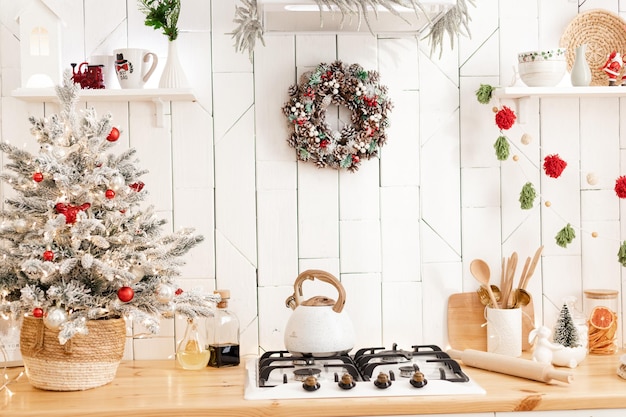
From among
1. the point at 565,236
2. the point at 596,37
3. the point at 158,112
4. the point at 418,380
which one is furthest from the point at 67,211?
the point at 596,37

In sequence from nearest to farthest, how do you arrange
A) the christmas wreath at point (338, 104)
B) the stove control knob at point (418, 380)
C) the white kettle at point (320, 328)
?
the stove control knob at point (418, 380), the white kettle at point (320, 328), the christmas wreath at point (338, 104)

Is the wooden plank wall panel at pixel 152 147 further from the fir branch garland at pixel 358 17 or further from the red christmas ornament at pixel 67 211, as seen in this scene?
the red christmas ornament at pixel 67 211

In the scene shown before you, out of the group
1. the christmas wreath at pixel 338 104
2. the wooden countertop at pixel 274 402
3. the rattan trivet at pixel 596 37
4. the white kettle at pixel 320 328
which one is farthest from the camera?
the rattan trivet at pixel 596 37

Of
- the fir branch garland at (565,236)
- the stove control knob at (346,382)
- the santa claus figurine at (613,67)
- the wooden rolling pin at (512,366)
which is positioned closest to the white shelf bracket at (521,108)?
the santa claus figurine at (613,67)

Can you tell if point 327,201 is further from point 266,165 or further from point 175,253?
point 175,253

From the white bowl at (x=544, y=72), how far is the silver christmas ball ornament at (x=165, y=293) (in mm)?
1267

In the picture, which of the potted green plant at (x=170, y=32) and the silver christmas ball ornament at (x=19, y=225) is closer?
the silver christmas ball ornament at (x=19, y=225)

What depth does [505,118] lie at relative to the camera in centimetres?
240

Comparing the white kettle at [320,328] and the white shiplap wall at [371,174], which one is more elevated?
the white shiplap wall at [371,174]

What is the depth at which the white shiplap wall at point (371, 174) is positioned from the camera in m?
2.49

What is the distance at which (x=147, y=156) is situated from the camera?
2.49 meters

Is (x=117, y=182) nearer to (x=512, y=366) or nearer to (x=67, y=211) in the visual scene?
(x=67, y=211)

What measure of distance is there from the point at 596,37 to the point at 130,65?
59.5 inches

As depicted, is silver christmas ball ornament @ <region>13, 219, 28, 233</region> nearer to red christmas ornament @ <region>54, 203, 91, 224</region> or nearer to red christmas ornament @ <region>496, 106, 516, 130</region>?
red christmas ornament @ <region>54, 203, 91, 224</region>
